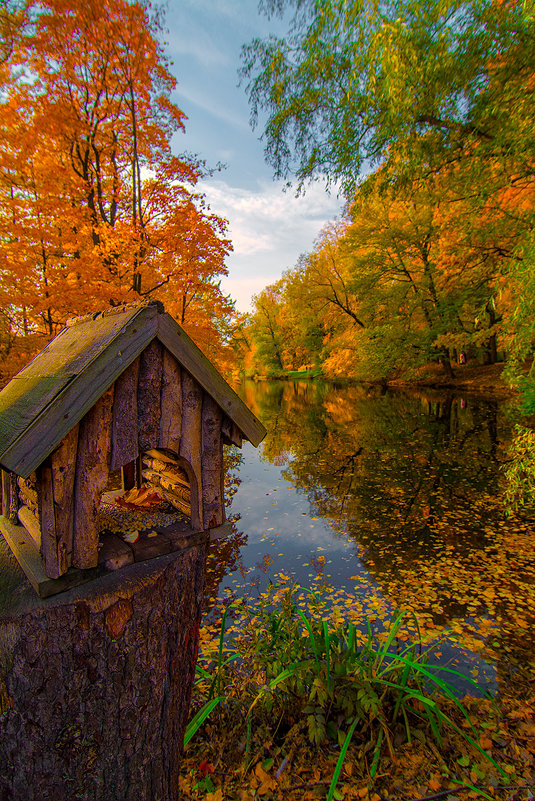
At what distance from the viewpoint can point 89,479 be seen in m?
1.61

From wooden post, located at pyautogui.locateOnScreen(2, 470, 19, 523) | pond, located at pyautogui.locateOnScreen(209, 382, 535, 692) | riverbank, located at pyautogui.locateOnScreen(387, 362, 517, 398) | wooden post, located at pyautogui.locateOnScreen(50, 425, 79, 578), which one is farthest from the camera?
riverbank, located at pyautogui.locateOnScreen(387, 362, 517, 398)

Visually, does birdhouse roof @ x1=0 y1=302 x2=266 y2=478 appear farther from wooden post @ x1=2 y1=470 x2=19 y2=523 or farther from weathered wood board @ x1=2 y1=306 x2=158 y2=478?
wooden post @ x1=2 y1=470 x2=19 y2=523

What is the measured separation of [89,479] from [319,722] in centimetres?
224

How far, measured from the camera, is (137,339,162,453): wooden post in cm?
173

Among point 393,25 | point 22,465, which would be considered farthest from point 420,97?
point 22,465

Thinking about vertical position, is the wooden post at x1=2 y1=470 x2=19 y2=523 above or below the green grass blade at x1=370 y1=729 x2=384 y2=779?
above

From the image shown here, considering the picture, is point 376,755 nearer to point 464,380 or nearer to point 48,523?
point 48,523

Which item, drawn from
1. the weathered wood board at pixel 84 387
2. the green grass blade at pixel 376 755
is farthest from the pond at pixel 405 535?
the weathered wood board at pixel 84 387

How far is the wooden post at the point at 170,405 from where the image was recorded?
1.77 m

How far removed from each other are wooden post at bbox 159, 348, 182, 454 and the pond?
367cm

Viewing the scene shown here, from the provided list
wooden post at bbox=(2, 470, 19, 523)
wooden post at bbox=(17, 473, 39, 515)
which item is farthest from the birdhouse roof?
wooden post at bbox=(2, 470, 19, 523)

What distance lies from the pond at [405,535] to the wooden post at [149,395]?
3757mm

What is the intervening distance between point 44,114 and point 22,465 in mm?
11007

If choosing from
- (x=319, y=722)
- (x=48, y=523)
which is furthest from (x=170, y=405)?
(x=319, y=722)
